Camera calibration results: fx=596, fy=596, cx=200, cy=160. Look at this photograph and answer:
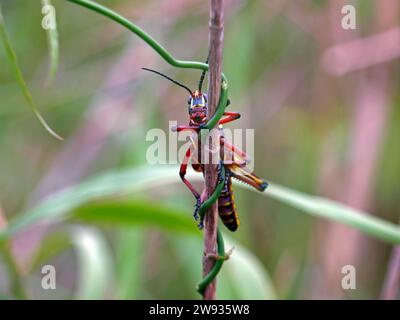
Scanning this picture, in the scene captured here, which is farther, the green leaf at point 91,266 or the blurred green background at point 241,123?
the blurred green background at point 241,123

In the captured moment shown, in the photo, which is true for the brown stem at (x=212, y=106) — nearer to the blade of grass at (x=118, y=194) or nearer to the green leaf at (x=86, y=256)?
the blade of grass at (x=118, y=194)

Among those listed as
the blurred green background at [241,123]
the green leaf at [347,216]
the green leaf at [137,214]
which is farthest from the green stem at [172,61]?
the blurred green background at [241,123]

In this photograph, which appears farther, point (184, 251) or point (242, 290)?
point (184, 251)

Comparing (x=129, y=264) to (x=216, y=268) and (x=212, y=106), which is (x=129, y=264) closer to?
(x=216, y=268)

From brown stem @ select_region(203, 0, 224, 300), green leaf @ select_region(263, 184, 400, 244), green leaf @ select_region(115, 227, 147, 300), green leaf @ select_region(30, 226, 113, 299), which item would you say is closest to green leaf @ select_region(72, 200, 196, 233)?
green leaf @ select_region(30, 226, 113, 299)

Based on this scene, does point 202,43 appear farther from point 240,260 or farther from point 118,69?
point 240,260

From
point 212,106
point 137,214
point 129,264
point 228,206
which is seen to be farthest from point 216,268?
point 129,264

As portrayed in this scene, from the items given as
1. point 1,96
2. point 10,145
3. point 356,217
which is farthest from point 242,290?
point 10,145

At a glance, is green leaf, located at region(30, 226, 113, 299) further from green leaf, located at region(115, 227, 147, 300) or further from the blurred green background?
the blurred green background
